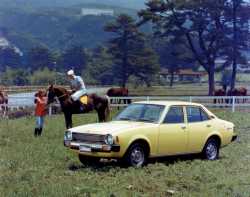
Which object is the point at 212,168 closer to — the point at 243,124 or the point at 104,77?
the point at 243,124

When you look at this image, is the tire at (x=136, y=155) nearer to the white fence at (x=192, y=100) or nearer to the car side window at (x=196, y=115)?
the car side window at (x=196, y=115)

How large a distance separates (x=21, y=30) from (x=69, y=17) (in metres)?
7.62

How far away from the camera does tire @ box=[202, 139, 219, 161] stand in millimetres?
12305

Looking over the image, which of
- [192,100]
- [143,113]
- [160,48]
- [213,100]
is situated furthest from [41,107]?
[160,48]

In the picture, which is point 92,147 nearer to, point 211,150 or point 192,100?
point 211,150

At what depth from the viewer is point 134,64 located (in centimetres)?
4241

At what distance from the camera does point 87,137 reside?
1072 cm

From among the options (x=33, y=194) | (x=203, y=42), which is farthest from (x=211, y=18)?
(x=33, y=194)

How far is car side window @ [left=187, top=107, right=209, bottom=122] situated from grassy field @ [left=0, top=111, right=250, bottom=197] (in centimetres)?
82

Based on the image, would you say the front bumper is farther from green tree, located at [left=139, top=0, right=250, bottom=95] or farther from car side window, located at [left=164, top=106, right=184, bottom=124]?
green tree, located at [left=139, top=0, right=250, bottom=95]

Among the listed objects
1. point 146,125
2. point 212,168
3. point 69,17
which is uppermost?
point 69,17

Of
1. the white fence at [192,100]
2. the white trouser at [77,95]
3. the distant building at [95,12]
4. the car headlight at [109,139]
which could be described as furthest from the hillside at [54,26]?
the car headlight at [109,139]

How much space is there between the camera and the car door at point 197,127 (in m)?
11.9

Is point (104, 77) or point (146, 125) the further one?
point (104, 77)
